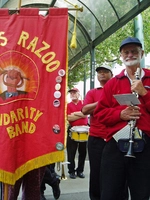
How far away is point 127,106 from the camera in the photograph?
2.51 metres

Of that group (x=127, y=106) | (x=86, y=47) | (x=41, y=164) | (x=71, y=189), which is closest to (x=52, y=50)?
(x=127, y=106)

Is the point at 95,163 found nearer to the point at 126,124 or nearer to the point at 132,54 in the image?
the point at 126,124

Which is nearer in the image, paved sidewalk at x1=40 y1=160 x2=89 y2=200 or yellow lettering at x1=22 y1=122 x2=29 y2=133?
yellow lettering at x1=22 y1=122 x2=29 y2=133

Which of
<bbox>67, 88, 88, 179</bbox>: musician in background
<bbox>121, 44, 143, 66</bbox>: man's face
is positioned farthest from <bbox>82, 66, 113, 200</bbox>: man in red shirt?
<bbox>67, 88, 88, 179</bbox>: musician in background

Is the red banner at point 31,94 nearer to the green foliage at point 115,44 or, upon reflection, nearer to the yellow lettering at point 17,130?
the yellow lettering at point 17,130

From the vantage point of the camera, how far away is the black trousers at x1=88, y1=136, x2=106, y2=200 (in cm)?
366

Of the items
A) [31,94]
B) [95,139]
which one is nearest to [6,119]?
[31,94]

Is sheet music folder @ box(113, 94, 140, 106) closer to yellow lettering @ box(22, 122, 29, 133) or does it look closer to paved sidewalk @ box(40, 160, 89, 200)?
yellow lettering @ box(22, 122, 29, 133)

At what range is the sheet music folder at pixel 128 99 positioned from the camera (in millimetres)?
2311

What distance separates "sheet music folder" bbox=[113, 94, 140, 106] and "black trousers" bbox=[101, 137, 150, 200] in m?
0.33

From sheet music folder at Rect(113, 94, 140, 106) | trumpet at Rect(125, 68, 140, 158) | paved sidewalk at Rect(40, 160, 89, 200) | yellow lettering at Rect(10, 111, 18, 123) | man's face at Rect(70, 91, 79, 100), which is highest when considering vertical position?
man's face at Rect(70, 91, 79, 100)

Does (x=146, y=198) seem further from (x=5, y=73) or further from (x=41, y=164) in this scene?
(x=5, y=73)

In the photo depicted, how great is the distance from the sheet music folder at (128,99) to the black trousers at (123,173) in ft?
1.09

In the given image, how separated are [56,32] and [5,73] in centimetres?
57
